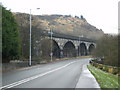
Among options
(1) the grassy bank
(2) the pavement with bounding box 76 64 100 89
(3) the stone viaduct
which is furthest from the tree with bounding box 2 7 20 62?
(3) the stone viaduct

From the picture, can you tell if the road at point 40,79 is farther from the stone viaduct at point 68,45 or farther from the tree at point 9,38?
the stone viaduct at point 68,45

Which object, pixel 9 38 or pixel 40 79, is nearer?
pixel 40 79

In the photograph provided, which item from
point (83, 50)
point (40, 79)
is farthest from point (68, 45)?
point (40, 79)

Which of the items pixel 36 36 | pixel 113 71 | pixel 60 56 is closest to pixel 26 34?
pixel 36 36

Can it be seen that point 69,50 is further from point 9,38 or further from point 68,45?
point 9,38

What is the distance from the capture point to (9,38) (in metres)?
34.2

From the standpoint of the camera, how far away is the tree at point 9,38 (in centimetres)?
3325

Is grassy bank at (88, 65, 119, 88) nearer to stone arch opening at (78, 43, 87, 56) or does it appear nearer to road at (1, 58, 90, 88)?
road at (1, 58, 90, 88)

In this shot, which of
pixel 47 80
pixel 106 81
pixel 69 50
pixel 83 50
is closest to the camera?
pixel 106 81

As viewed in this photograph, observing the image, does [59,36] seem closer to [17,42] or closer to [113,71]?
[17,42]

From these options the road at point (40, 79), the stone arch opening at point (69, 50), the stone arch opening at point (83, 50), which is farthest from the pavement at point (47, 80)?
the stone arch opening at point (83, 50)

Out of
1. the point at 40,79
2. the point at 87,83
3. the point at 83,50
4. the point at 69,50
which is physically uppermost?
the point at 69,50

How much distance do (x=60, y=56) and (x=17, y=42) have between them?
64.8m

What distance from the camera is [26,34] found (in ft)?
176
